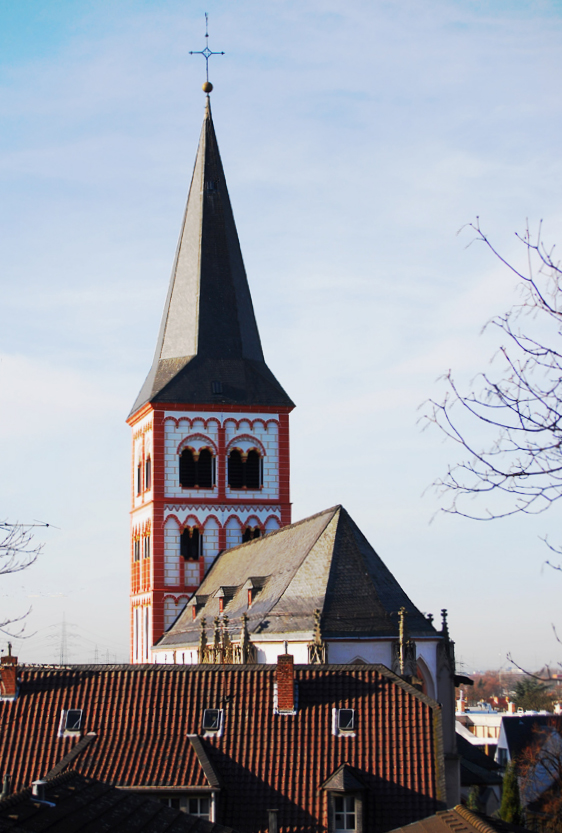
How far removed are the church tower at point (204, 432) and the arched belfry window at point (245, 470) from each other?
0.04 metres

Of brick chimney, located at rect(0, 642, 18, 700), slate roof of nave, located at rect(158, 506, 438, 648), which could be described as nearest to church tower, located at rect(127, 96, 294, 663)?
slate roof of nave, located at rect(158, 506, 438, 648)

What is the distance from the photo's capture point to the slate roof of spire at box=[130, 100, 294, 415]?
52.3 m

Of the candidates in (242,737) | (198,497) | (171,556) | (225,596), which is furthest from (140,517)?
(242,737)

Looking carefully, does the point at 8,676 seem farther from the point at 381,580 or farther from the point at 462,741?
the point at 462,741

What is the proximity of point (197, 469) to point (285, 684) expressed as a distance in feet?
83.6

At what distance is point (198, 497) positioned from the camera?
51.7 metres

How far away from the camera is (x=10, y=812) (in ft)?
44.0

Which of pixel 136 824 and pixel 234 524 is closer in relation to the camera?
pixel 136 824

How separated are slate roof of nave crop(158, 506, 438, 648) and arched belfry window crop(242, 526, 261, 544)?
8533 mm

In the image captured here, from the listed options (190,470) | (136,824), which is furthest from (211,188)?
(136,824)

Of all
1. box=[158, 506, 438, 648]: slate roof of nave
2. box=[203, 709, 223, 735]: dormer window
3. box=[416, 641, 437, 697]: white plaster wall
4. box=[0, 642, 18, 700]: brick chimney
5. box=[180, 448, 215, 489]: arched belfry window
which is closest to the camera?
box=[203, 709, 223, 735]: dormer window

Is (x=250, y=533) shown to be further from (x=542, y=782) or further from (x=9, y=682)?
(x=9, y=682)

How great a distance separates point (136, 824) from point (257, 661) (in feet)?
67.4

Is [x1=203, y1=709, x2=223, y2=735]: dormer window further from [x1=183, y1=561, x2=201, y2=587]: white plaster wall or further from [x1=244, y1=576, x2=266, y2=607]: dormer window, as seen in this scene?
[x1=183, y1=561, x2=201, y2=587]: white plaster wall
